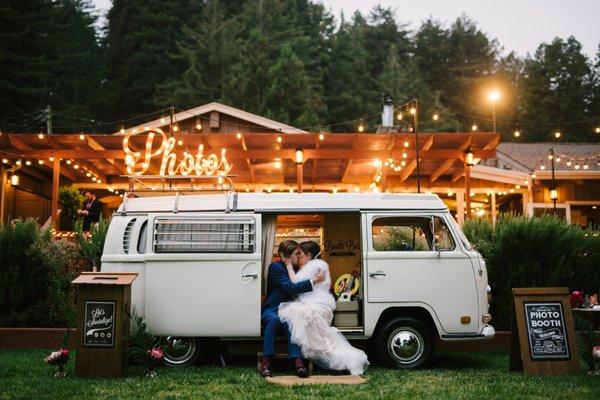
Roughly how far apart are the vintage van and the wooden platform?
2.50ft

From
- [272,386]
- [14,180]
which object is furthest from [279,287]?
[14,180]

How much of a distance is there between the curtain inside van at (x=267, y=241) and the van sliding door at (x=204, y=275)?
283 mm

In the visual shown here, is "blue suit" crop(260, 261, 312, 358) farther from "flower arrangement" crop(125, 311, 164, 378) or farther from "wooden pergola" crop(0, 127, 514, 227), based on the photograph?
"wooden pergola" crop(0, 127, 514, 227)

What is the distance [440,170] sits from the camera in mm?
20812

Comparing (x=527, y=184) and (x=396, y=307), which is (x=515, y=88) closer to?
(x=527, y=184)

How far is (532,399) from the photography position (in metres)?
6.72

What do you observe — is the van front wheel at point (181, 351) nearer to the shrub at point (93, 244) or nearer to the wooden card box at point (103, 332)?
the wooden card box at point (103, 332)

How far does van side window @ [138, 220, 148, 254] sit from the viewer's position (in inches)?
348

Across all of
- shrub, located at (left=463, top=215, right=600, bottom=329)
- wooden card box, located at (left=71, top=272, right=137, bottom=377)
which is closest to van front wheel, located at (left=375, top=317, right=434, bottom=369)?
shrub, located at (left=463, top=215, right=600, bottom=329)

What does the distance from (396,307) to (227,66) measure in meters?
33.9

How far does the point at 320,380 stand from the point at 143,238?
122 inches

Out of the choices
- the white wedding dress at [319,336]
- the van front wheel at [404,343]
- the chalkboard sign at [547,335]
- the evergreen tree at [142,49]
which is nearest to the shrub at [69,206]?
the white wedding dress at [319,336]

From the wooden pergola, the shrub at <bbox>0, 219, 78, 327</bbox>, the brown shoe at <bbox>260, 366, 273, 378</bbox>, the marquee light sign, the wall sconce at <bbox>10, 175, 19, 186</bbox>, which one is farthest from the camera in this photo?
the wall sconce at <bbox>10, 175, 19, 186</bbox>

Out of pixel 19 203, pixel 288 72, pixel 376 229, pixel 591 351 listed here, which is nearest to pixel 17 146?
pixel 19 203
